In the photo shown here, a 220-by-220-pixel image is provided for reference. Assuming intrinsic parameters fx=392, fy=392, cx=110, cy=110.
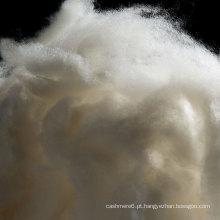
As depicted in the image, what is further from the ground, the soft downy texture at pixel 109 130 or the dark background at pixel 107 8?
the dark background at pixel 107 8

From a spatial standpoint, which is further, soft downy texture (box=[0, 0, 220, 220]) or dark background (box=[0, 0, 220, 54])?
dark background (box=[0, 0, 220, 54])

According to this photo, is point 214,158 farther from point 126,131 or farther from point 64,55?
point 64,55

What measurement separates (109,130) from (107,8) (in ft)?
1.29

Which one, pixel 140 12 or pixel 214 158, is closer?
pixel 214 158

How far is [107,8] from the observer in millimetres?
907

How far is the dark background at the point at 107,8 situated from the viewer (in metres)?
0.89

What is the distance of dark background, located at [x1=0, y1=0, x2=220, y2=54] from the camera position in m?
0.89

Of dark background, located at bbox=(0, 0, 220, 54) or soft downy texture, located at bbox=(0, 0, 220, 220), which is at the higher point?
dark background, located at bbox=(0, 0, 220, 54)

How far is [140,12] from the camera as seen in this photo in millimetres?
884

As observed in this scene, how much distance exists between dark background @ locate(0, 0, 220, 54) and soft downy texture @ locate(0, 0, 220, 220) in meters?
0.14

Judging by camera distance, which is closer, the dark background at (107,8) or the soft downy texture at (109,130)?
the soft downy texture at (109,130)

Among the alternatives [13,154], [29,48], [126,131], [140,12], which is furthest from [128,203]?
[140,12]

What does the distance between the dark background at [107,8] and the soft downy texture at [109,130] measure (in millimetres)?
141

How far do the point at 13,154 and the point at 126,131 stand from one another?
20cm
